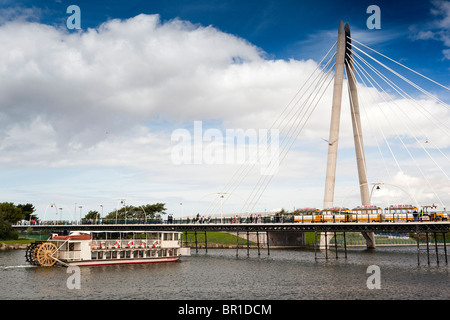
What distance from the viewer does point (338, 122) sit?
3538 inches

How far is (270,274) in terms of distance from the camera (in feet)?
186

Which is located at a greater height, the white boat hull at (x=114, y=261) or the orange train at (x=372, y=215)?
the orange train at (x=372, y=215)

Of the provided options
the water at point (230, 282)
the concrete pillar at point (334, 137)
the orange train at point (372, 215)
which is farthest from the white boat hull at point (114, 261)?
the concrete pillar at point (334, 137)

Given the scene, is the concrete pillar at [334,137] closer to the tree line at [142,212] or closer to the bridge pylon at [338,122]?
the bridge pylon at [338,122]

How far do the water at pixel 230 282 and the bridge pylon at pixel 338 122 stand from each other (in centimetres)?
2618

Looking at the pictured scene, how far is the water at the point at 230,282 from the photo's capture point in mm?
41188

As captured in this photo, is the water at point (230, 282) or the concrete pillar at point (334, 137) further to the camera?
the concrete pillar at point (334, 137)

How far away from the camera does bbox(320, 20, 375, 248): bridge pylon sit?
89062 mm

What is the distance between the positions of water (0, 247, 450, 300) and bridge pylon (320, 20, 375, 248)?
26.2 metres

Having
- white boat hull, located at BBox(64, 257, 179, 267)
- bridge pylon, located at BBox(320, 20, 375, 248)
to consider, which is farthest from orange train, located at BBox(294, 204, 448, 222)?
white boat hull, located at BBox(64, 257, 179, 267)

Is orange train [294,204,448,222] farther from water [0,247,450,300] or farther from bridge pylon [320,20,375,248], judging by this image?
bridge pylon [320,20,375,248]
